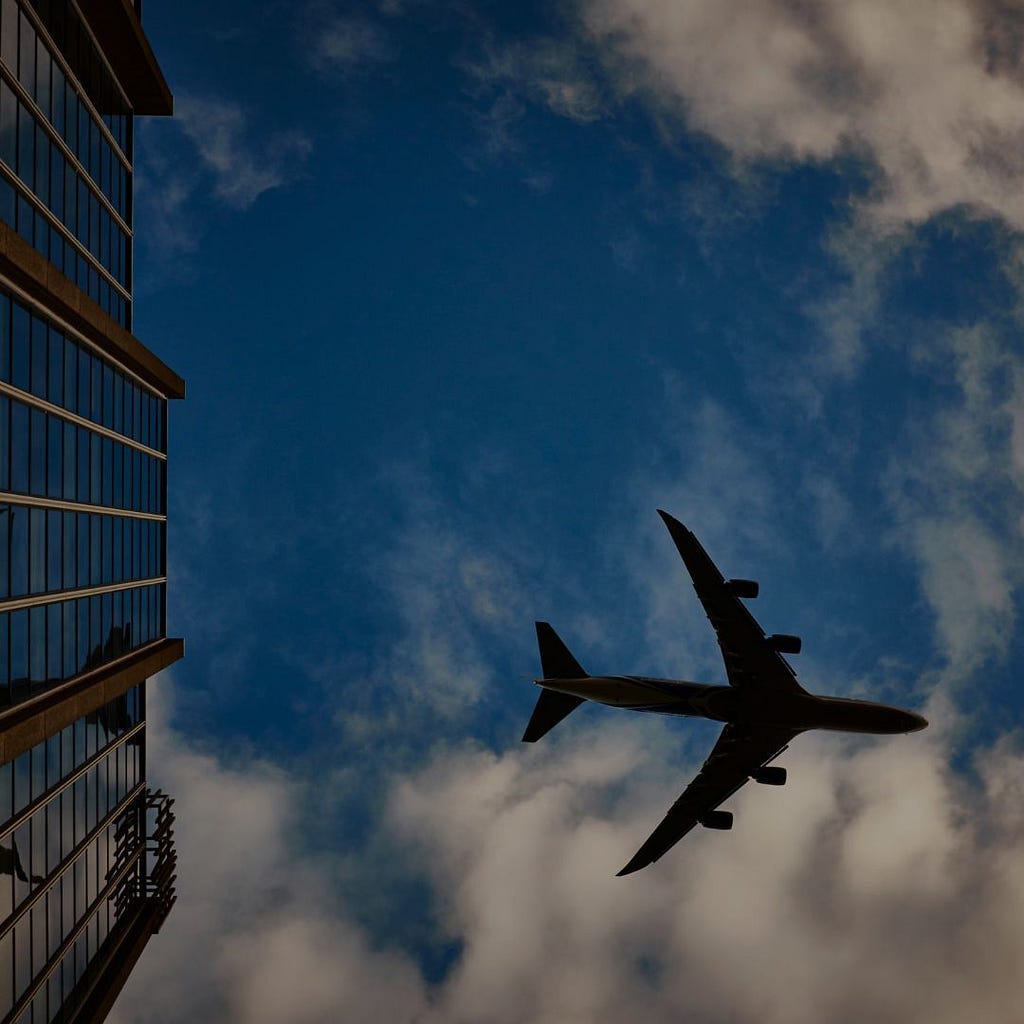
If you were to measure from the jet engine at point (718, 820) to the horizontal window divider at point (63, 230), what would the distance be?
35454 millimetres

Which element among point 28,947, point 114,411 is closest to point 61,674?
point 28,947

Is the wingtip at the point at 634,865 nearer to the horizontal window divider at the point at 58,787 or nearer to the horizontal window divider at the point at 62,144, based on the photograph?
the horizontal window divider at the point at 58,787

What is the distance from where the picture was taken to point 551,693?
119 ft

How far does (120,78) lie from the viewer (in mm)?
37594

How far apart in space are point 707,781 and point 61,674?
1121 inches

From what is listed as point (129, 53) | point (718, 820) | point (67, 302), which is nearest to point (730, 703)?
point (718, 820)

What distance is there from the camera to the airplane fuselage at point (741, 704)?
96.5 feet

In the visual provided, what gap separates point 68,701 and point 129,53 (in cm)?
3178

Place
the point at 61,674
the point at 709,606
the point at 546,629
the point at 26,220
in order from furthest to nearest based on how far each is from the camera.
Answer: the point at 546,629, the point at 709,606, the point at 61,674, the point at 26,220

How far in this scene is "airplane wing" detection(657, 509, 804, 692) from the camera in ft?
105

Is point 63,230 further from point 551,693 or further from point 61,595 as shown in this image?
point 551,693

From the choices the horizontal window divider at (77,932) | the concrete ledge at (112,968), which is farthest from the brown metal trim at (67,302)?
the concrete ledge at (112,968)

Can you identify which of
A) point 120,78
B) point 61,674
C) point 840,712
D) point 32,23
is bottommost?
point 840,712

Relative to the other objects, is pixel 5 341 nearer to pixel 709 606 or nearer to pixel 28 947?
pixel 28 947
